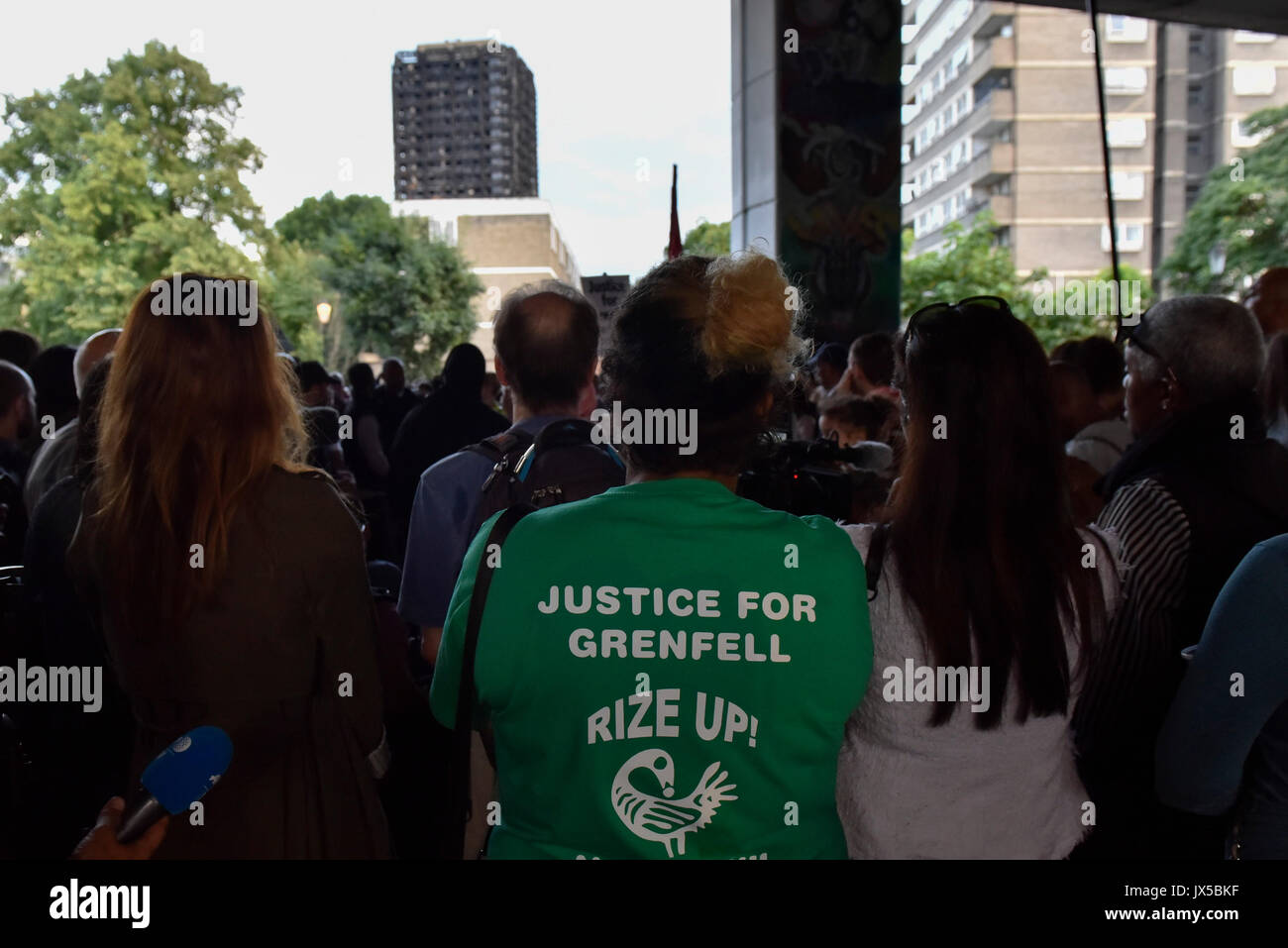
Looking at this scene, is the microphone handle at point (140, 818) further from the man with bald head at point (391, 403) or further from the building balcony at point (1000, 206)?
the building balcony at point (1000, 206)

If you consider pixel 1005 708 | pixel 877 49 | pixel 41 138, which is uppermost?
pixel 41 138

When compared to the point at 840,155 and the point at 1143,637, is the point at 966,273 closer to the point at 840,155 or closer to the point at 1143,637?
the point at 840,155

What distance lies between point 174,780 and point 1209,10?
11.4 metres

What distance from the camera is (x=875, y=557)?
5.43ft

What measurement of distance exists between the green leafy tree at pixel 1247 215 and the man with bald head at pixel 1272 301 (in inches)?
1032

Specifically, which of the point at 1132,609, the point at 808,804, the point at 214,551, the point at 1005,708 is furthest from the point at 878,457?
the point at 214,551

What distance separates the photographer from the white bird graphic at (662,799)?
142cm

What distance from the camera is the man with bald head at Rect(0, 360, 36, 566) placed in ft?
10.7

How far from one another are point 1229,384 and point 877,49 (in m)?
7.13
